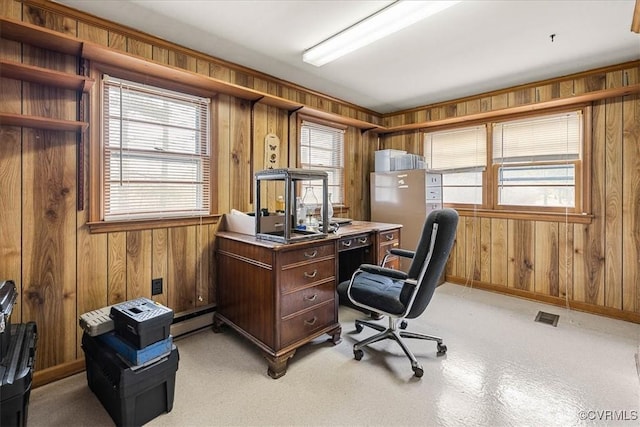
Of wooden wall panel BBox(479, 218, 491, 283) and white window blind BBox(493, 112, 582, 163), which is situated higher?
white window blind BBox(493, 112, 582, 163)

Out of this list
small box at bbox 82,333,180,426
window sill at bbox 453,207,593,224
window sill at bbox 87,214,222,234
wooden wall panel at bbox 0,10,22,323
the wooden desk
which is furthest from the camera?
window sill at bbox 453,207,593,224

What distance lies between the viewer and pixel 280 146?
10.6 feet

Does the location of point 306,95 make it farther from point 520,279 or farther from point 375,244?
point 520,279

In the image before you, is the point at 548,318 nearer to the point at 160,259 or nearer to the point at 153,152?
the point at 160,259

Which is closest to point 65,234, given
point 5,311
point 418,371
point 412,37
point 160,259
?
point 160,259

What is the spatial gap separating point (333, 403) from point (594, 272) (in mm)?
3095

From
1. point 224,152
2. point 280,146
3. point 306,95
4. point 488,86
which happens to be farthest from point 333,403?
point 488,86

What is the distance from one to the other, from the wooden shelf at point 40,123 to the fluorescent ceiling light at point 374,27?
1.80 m

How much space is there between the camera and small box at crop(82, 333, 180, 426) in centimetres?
152

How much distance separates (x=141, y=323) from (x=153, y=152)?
139 centimetres

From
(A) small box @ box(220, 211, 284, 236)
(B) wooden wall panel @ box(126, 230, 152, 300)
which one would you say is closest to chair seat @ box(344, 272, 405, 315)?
(A) small box @ box(220, 211, 284, 236)

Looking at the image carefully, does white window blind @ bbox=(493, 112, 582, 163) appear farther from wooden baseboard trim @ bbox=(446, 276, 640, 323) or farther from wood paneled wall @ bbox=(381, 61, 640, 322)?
wooden baseboard trim @ bbox=(446, 276, 640, 323)

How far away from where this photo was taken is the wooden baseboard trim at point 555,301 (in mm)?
2926

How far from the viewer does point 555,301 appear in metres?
3.30
